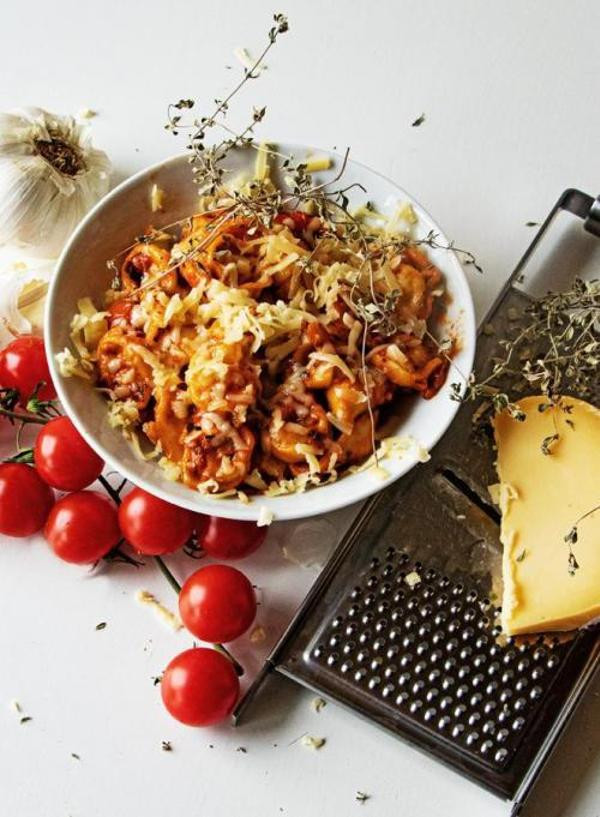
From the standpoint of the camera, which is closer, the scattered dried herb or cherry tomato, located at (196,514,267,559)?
the scattered dried herb

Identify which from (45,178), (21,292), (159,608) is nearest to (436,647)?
(159,608)

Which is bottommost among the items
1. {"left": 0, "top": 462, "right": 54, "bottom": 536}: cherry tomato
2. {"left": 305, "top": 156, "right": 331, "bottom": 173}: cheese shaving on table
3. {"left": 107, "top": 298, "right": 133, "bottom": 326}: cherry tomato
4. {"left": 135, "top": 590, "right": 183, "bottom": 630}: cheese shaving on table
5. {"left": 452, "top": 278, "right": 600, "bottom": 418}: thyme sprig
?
{"left": 135, "top": 590, "right": 183, "bottom": 630}: cheese shaving on table

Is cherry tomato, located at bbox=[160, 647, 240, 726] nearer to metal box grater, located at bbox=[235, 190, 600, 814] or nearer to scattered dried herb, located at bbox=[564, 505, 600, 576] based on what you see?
metal box grater, located at bbox=[235, 190, 600, 814]

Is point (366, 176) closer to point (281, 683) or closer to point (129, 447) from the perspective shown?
point (129, 447)

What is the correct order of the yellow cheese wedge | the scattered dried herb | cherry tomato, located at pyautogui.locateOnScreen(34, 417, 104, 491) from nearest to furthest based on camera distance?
the scattered dried herb, the yellow cheese wedge, cherry tomato, located at pyautogui.locateOnScreen(34, 417, 104, 491)

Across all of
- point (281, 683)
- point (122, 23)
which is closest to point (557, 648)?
point (281, 683)

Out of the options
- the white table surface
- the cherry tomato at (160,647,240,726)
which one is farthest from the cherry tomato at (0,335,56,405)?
the cherry tomato at (160,647,240,726)

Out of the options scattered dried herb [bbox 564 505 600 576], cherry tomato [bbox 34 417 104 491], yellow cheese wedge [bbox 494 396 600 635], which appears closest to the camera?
scattered dried herb [bbox 564 505 600 576]

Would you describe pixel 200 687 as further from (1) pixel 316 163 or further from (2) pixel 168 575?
(1) pixel 316 163
